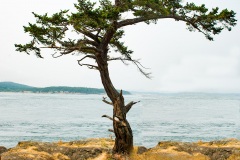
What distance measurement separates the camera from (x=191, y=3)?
14633 mm

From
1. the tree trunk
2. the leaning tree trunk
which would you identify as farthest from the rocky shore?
the leaning tree trunk

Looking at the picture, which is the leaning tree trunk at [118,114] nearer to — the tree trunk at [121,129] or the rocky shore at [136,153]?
the tree trunk at [121,129]

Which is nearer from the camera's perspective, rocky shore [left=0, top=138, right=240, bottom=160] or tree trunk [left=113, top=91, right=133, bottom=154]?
rocky shore [left=0, top=138, right=240, bottom=160]

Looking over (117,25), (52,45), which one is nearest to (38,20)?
(52,45)

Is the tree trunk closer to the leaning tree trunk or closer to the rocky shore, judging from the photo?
the leaning tree trunk

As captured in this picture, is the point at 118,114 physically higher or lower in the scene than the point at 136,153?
higher

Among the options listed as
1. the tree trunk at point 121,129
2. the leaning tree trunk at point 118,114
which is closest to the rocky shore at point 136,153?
the tree trunk at point 121,129

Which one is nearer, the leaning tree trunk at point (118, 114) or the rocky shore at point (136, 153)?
the rocky shore at point (136, 153)

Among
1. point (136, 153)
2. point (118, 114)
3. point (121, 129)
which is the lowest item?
point (136, 153)

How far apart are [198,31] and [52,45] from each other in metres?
6.31

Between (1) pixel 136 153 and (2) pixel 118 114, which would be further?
(1) pixel 136 153

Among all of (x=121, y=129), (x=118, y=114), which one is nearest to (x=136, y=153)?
(x=121, y=129)

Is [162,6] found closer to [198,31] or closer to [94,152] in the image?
[198,31]

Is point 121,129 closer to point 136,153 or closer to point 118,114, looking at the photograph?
point 118,114
